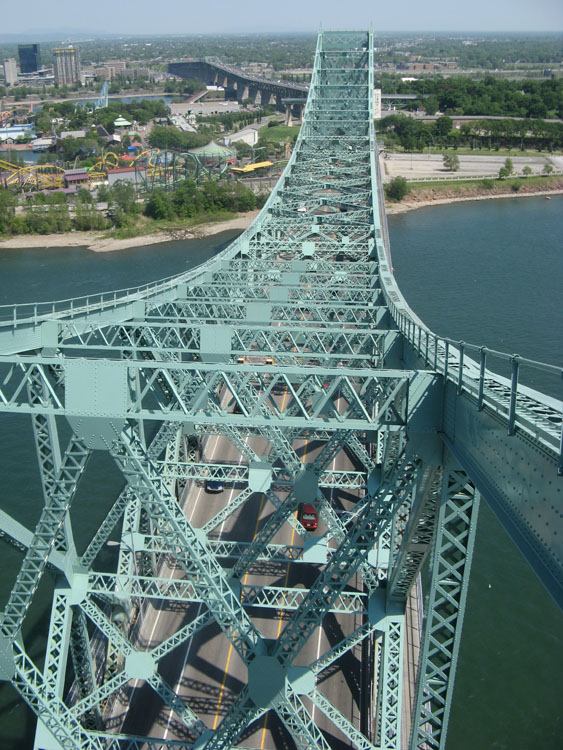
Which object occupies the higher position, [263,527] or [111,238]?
[263,527]

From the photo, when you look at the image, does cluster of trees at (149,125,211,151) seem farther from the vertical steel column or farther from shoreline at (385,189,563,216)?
the vertical steel column

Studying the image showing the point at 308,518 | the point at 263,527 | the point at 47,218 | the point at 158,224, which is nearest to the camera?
the point at 263,527

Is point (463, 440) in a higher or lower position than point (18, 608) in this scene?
higher

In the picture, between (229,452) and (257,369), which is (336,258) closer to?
(229,452)

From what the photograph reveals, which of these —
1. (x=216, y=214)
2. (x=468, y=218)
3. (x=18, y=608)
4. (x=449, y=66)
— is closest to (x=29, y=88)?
(x=449, y=66)

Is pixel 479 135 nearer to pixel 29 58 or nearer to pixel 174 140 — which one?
pixel 174 140

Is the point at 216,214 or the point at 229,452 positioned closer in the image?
the point at 229,452

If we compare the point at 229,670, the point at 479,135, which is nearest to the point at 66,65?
the point at 479,135
